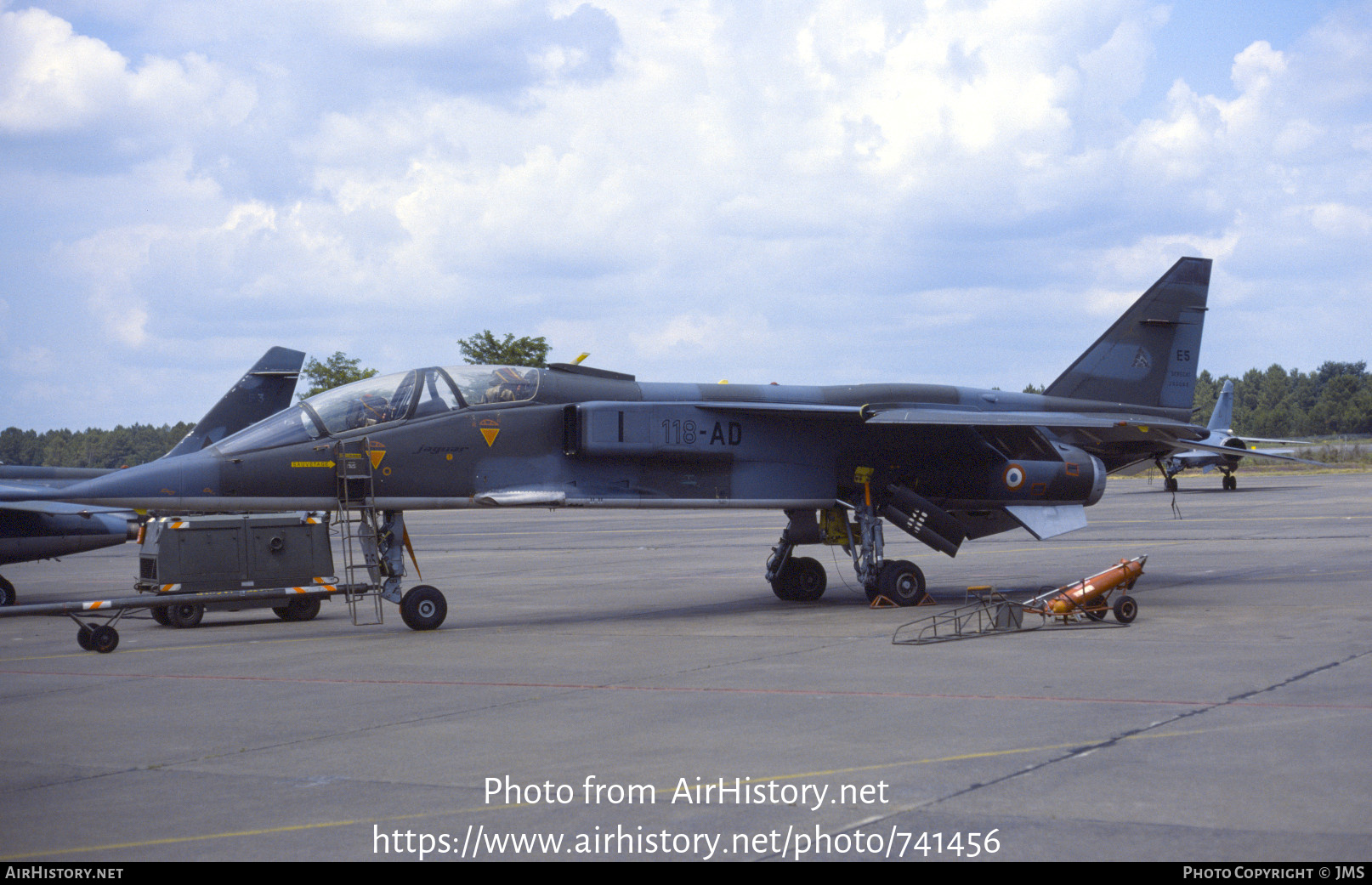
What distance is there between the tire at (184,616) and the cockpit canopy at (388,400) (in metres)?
3.46

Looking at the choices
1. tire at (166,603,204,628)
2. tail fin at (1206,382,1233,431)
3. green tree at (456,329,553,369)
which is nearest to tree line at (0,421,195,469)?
green tree at (456,329,553,369)

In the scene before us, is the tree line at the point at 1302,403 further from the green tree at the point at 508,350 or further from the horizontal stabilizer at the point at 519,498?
the horizontal stabilizer at the point at 519,498

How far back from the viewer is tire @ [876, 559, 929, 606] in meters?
15.6

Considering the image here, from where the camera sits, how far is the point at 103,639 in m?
12.6

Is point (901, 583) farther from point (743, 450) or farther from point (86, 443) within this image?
point (86, 443)

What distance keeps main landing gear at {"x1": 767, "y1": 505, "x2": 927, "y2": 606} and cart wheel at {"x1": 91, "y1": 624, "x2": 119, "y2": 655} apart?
336 inches

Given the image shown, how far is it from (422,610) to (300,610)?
3.17 m

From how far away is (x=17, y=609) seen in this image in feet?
38.5

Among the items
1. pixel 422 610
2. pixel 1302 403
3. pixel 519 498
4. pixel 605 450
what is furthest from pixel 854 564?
pixel 1302 403

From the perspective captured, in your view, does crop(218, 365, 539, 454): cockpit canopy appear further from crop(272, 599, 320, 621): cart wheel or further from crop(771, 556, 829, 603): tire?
crop(771, 556, 829, 603): tire

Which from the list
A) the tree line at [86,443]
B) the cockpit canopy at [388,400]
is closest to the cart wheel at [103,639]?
the cockpit canopy at [388,400]

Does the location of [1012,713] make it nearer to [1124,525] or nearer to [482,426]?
[482,426]
